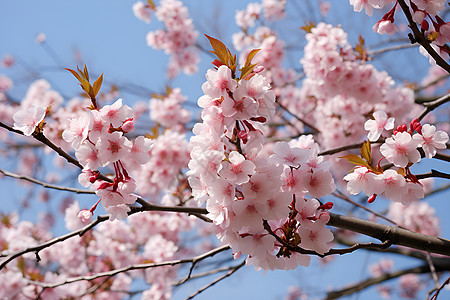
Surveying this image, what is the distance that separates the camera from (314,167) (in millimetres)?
1316

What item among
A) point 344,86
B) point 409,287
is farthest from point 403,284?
point 344,86

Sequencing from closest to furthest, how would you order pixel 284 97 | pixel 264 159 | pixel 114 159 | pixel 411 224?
pixel 264 159, pixel 114 159, pixel 284 97, pixel 411 224

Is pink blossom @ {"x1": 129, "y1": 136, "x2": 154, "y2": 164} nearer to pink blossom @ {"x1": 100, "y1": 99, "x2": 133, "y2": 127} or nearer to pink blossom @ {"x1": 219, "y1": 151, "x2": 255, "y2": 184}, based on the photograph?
pink blossom @ {"x1": 100, "y1": 99, "x2": 133, "y2": 127}

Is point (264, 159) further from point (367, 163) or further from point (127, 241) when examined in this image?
point (127, 241)

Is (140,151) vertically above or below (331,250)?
above

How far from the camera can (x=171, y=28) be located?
4.75 metres

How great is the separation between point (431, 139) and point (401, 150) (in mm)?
136

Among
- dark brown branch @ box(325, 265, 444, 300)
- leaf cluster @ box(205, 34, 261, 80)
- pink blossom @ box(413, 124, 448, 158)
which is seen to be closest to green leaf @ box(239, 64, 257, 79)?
leaf cluster @ box(205, 34, 261, 80)

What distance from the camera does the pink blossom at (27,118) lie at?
1366mm

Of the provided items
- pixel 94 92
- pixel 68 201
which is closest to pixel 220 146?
pixel 94 92

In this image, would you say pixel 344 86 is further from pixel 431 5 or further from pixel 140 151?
pixel 140 151

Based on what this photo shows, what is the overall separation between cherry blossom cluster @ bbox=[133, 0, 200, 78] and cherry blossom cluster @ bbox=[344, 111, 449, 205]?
3.90 metres

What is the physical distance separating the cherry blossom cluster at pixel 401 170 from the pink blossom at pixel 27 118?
120 cm

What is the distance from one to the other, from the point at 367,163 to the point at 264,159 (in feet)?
1.50
